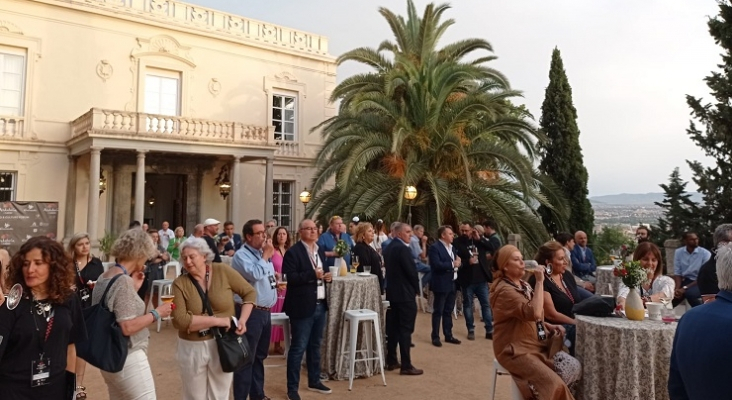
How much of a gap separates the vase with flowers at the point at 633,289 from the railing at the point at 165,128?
14.5 meters

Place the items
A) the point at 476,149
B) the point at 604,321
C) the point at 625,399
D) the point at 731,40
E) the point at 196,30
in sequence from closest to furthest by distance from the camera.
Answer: the point at 625,399 → the point at 604,321 → the point at 731,40 → the point at 476,149 → the point at 196,30

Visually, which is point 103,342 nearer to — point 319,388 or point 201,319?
point 201,319

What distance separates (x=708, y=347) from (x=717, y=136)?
39.9 ft

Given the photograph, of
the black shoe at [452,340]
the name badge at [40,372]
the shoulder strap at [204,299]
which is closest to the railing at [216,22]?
the black shoe at [452,340]

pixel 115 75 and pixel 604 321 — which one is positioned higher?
pixel 115 75

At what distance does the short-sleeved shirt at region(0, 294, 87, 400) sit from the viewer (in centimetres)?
244

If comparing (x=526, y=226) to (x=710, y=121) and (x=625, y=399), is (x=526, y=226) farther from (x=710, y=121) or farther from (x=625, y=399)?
(x=625, y=399)

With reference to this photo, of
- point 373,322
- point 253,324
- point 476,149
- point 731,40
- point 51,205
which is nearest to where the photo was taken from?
point 253,324

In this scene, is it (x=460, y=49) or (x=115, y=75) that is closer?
(x=460, y=49)

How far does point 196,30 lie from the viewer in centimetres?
1819

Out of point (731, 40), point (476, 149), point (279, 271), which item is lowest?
point (279, 271)

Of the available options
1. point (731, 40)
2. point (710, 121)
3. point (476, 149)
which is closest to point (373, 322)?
point (476, 149)

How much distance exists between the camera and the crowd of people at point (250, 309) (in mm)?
2512

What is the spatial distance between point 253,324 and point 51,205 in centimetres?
1111
